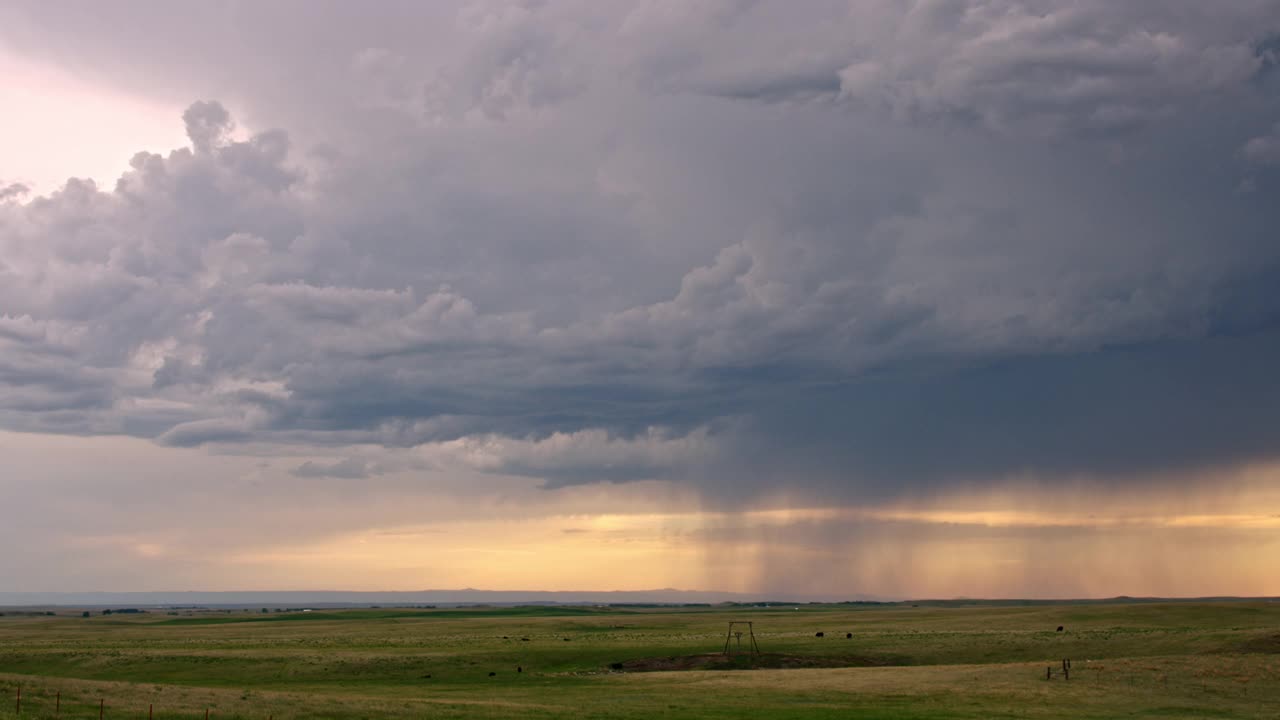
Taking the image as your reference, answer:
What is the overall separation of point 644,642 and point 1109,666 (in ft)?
183

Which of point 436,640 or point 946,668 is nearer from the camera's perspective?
point 946,668

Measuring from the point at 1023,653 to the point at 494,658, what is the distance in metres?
47.6

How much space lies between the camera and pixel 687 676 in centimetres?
8006

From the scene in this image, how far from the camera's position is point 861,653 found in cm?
9925

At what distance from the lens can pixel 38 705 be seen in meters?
52.5

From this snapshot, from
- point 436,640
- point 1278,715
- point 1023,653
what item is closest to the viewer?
point 1278,715

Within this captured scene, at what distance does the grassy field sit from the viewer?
57969mm

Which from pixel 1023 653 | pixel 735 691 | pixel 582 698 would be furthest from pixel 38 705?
pixel 1023 653

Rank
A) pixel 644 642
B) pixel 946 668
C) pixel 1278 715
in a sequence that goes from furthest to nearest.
Result: pixel 644 642, pixel 946 668, pixel 1278 715

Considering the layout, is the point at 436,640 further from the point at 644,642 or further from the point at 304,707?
the point at 304,707

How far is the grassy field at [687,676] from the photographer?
58.0 m

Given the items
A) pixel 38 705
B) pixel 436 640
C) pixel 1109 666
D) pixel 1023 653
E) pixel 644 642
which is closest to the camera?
pixel 38 705

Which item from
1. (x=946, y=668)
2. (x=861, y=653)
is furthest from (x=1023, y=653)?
(x=946, y=668)

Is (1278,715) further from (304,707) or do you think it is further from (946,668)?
(304,707)
